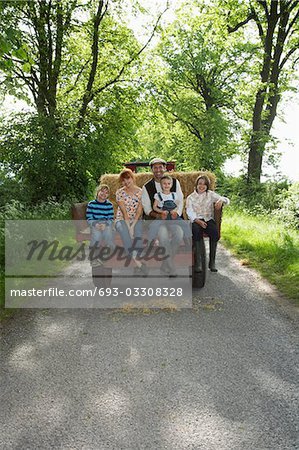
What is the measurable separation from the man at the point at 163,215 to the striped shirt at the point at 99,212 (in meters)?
0.59

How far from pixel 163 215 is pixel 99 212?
966mm

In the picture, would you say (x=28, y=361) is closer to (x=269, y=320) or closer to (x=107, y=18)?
(x=269, y=320)

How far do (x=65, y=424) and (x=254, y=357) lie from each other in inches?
76.3

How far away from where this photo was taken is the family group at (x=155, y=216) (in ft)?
21.2

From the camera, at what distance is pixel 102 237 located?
6.43m

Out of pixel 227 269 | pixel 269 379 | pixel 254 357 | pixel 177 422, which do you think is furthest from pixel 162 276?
pixel 177 422

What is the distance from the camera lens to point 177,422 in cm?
308

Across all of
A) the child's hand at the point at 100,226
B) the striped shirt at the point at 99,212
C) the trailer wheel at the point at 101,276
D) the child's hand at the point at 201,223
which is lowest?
the trailer wheel at the point at 101,276

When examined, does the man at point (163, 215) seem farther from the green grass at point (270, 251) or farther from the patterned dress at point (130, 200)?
the green grass at point (270, 251)

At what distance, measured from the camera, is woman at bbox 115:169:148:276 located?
6516 mm

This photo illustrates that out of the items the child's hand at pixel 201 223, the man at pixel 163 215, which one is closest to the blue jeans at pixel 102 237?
the man at pixel 163 215

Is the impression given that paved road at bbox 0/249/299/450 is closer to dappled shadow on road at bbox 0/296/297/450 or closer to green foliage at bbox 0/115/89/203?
dappled shadow on road at bbox 0/296/297/450

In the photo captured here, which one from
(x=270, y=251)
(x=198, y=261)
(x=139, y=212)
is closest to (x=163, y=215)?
(x=139, y=212)

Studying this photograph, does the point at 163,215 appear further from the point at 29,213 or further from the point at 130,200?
the point at 29,213
